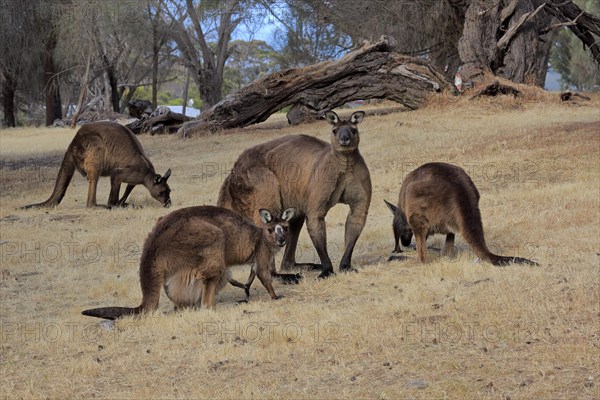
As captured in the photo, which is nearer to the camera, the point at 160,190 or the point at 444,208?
the point at 444,208

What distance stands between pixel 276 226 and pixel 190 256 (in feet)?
3.45

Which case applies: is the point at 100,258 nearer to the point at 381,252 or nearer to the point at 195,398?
the point at 381,252

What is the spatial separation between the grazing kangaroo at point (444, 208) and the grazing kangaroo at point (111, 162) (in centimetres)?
627

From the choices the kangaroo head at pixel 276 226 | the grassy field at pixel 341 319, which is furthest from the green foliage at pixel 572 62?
the kangaroo head at pixel 276 226

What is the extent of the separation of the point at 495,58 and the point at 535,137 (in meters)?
6.96

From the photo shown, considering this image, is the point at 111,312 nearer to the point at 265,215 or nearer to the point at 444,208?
the point at 265,215

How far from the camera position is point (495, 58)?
23578 millimetres

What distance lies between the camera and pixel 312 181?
892 cm

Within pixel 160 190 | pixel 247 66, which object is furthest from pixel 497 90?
pixel 247 66

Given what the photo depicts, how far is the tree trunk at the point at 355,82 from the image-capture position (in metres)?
22.1

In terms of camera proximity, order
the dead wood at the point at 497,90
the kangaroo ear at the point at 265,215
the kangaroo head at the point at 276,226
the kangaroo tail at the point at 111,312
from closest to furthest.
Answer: the kangaroo tail at the point at 111,312 → the kangaroo head at the point at 276,226 → the kangaroo ear at the point at 265,215 → the dead wood at the point at 497,90

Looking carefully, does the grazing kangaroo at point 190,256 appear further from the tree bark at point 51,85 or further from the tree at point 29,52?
the tree bark at point 51,85

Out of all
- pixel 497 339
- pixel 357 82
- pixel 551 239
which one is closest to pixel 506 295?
pixel 497 339

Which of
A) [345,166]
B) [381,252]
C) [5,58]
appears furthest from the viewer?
[5,58]
